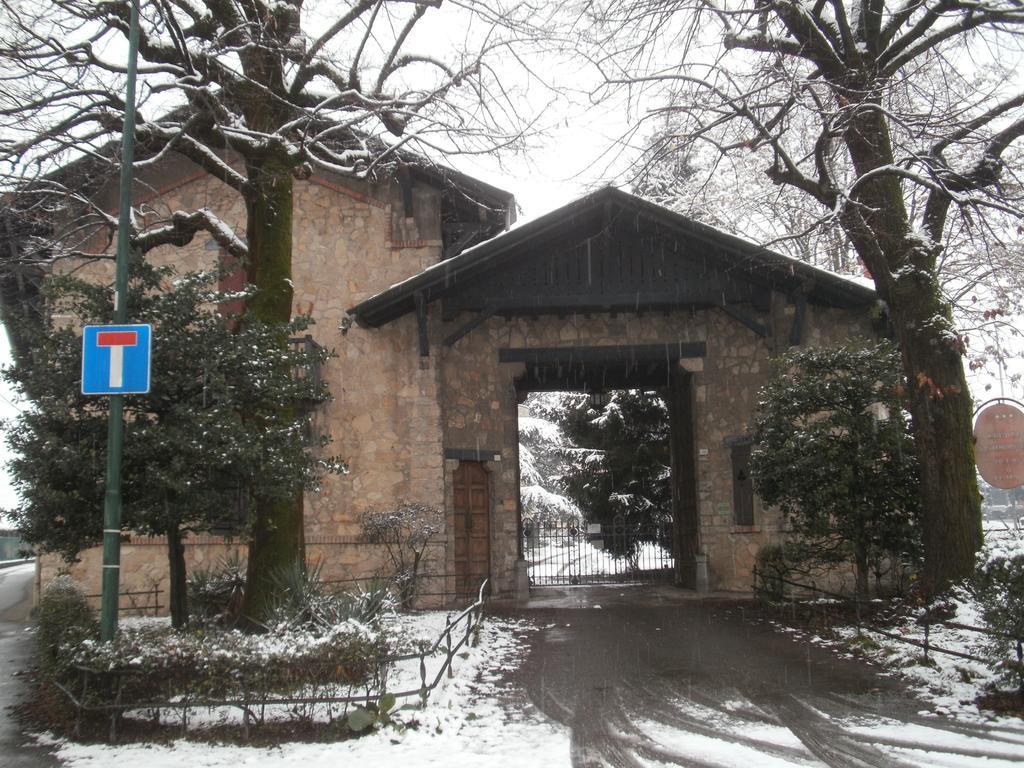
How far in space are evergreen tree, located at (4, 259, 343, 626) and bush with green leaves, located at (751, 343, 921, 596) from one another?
23.1 ft

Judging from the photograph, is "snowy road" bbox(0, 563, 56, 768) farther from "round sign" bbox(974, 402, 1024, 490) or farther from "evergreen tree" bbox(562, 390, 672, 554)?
"evergreen tree" bbox(562, 390, 672, 554)

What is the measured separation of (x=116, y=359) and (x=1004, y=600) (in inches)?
300

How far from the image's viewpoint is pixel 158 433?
799 cm

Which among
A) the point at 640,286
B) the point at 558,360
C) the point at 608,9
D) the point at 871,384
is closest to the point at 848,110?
the point at 608,9

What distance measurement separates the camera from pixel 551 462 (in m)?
40.6

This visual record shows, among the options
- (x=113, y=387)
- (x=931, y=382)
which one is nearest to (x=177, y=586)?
(x=113, y=387)

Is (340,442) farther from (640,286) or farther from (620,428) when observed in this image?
(620,428)

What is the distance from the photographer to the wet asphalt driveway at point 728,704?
636 centimetres

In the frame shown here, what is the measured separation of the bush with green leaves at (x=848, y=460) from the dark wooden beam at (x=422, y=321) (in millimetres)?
6238

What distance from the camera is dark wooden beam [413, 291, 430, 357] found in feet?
49.8

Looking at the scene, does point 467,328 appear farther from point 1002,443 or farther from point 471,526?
point 1002,443

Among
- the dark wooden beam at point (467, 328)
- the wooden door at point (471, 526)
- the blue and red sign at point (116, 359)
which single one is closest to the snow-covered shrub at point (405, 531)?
the wooden door at point (471, 526)

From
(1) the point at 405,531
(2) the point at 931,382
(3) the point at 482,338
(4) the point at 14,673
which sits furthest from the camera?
(3) the point at 482,338

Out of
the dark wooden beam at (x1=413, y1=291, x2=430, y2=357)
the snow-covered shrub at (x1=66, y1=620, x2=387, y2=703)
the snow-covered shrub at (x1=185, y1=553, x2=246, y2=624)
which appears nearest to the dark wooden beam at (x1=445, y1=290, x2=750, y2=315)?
the dark wooden beam at (x1=413, y1=291, x2=430, y2=357)
